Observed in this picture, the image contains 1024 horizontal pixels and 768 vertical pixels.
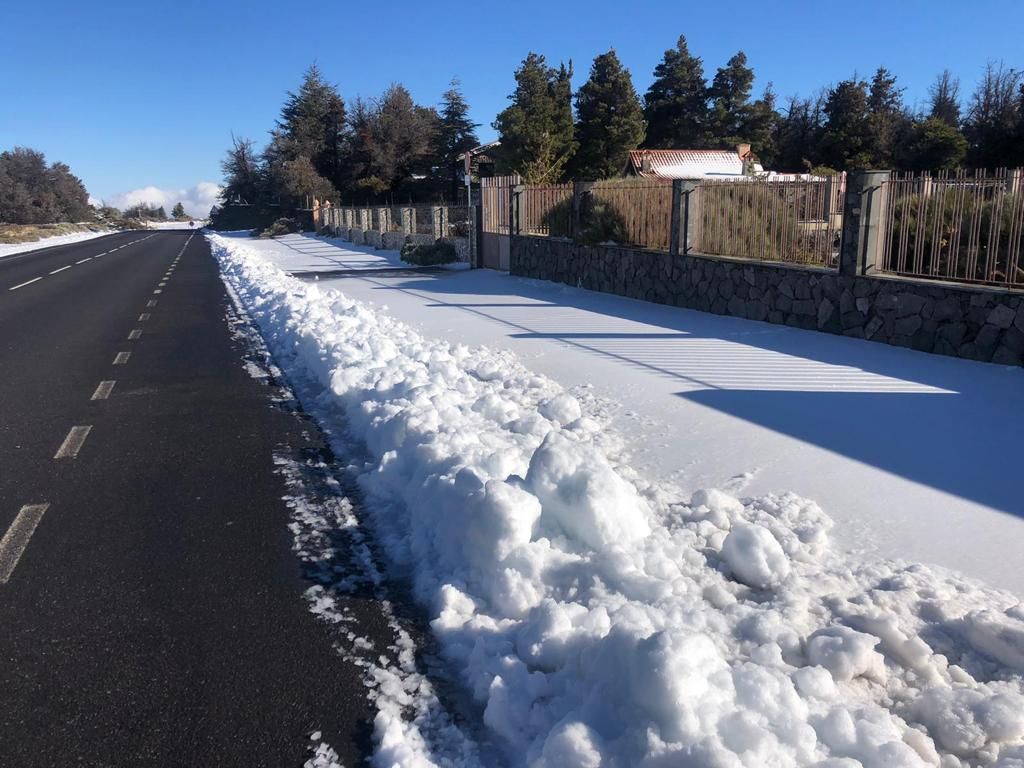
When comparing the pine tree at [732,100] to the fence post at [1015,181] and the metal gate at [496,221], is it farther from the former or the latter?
the fence post at [1015,181]

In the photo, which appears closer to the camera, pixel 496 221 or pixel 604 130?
pixel 496 221

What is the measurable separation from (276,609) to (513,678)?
1.36 meters

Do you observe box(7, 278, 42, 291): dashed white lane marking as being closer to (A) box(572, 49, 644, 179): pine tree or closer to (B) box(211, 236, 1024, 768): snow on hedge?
(B) box(211, 236, 1024, 768): snow on hedge

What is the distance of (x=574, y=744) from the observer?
9.61 ft

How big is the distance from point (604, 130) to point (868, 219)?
159 ft

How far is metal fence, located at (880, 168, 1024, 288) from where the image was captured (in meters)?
9.42

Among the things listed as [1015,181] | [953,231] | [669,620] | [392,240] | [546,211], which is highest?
[1015,181]

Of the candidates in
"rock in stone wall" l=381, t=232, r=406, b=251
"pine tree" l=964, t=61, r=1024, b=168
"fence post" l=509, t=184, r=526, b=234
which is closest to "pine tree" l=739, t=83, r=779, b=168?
"pine tree" l=964, t=61, r=1024, b=168

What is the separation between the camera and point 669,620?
3770mm

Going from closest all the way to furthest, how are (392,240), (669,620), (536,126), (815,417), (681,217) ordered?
(669,620) → (815,417) → (681,217) → (392,240) → (536,126)

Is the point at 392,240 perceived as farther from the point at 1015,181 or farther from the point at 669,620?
the point at 669,620

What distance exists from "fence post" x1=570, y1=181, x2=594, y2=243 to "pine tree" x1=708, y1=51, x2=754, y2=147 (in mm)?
49005

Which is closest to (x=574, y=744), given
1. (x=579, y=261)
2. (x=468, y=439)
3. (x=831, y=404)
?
(x=468, y=439)

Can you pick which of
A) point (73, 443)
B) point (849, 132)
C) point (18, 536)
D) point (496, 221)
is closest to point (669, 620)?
point (18, 536)
